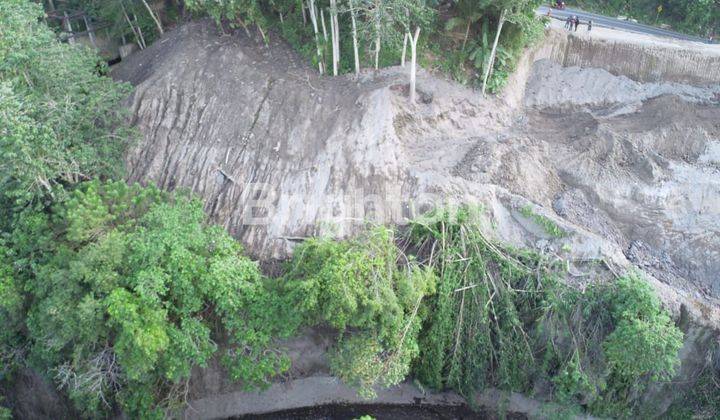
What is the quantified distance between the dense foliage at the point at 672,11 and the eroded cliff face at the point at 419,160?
164 inches

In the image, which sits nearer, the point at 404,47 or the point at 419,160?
the point at 419,160

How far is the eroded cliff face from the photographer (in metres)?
Result: 18.6

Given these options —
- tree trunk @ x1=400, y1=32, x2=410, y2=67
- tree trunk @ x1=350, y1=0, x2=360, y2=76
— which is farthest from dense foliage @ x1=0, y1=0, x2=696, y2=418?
tree trunk @ x1=400, y1=32, x2=410, y2=67

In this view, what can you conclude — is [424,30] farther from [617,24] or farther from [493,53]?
[617,24]

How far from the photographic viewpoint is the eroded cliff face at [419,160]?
60.9ft

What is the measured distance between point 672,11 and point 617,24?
3145 mm

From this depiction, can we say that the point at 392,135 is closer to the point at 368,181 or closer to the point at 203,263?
the point at 368,181

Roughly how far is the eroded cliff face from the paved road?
10.6 feet

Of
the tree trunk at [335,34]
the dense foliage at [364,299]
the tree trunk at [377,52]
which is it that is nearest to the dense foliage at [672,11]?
the tree trunk at [377,52]

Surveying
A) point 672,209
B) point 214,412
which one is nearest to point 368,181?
point 214,412

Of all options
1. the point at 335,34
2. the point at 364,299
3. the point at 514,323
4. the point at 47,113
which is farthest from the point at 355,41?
the point at 514,323

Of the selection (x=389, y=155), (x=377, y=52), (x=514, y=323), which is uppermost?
(x=377, y=52)

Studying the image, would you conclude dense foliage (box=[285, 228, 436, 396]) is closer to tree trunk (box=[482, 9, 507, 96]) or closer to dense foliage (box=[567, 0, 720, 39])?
tree trunk (box=[482, 9, 507, 96])

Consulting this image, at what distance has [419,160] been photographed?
1992 centimetres
